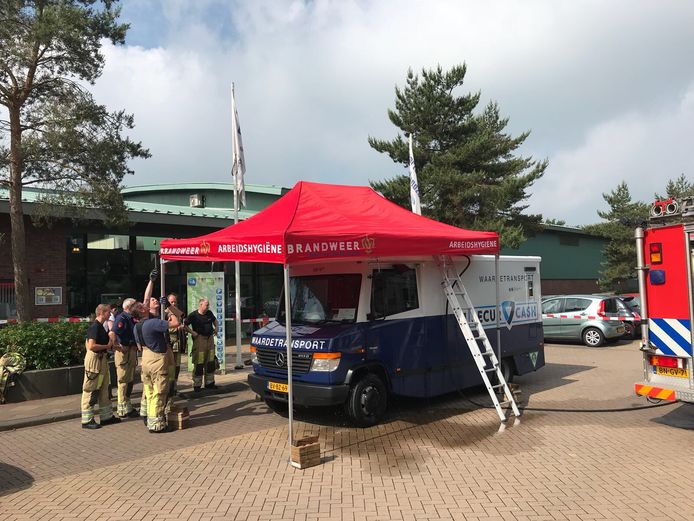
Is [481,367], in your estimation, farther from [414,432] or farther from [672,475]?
[672,475]

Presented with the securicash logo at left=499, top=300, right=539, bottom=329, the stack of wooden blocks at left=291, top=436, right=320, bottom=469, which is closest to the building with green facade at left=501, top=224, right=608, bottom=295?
the securicash logo at left=499, top=300, right=539, bottom=329

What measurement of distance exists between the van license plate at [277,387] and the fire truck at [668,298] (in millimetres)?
4656

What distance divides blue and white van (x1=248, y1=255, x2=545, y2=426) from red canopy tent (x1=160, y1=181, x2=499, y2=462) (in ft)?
1.99

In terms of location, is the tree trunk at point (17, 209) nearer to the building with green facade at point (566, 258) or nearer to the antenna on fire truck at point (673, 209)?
the antenna on fire truck at point (673, 209)

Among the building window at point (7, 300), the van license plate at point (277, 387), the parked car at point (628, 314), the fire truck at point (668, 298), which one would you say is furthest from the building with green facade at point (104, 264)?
the parked car at point (628, 314)

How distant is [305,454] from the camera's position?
18.5 feet

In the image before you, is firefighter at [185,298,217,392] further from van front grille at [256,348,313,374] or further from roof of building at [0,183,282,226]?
roof of building at [0,183,282,226]

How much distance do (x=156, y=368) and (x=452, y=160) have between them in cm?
1762

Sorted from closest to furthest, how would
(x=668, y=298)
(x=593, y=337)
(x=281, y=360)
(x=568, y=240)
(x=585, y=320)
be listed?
(x=668, y=298) → (x=281, y=360) → (x=593, y=337) → (x=585, y=320) → (x=568, y=240)

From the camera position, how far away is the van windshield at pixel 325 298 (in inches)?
288

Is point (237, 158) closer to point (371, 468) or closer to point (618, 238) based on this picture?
point (371, 468)

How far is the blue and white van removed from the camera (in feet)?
22.6

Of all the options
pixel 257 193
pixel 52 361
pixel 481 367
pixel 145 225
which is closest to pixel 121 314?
pixel 52 361

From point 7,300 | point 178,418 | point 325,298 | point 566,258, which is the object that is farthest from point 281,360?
point 566,258
